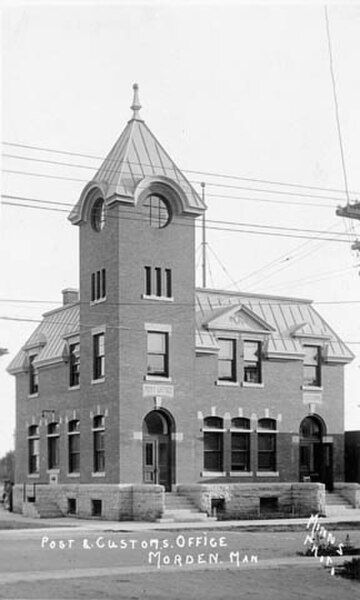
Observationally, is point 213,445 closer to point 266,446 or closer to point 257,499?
point 266,446

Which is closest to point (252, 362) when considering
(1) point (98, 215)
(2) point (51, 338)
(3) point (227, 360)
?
(3) point (227, 360)

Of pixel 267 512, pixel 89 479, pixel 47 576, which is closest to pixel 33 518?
pixel 89 479

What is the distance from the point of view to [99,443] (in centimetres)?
3744

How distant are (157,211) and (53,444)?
11831 mm

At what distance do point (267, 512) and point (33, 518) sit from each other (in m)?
9.10

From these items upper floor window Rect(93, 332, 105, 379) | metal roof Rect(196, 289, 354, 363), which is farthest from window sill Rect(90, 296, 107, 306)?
metal roof Rect(196, 289, 354, 363)

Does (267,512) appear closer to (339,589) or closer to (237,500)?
(237,500)

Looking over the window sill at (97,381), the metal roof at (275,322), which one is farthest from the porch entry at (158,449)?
the metal roof at (275,322)

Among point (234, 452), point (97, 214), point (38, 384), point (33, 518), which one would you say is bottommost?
point (33, 518)

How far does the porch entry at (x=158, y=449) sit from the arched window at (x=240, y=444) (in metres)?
3.55

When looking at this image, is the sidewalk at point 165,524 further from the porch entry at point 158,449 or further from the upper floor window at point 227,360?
the upper floor window at point 227,360

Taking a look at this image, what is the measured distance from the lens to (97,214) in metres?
38.1

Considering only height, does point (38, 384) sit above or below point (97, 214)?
below

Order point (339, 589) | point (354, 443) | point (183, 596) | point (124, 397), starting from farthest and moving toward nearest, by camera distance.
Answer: point (354, 443)
point (124, 397)
point (339, 589)
point (183, 596)
